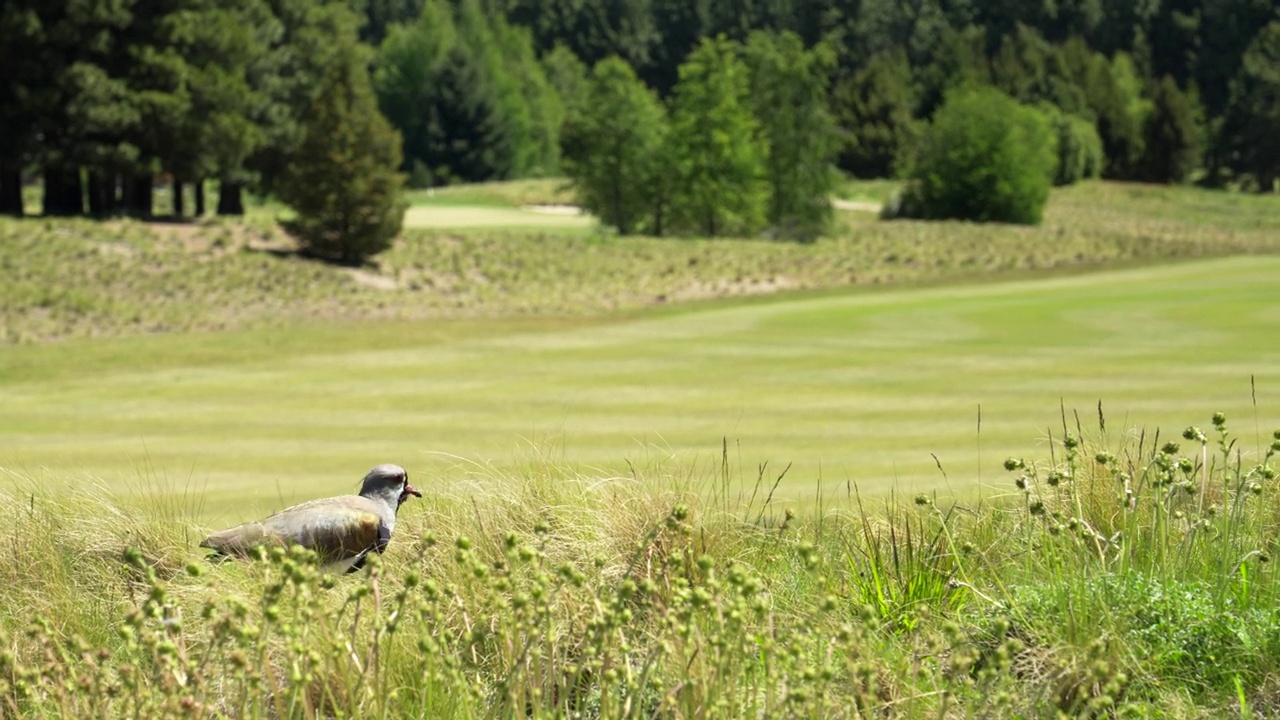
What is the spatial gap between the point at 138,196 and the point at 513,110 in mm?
57630

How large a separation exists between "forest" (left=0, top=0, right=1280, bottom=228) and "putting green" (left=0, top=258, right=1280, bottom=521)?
1370 centimetres

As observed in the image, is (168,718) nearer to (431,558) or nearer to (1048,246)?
(431,558)

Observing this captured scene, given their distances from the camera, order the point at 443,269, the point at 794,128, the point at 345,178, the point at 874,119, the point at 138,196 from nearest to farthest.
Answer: the point at 345,178
the point at 443,269
the point at 138,196
the point at 794,128
the point at 874,119

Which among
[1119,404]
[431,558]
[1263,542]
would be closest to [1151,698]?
[1263,542]

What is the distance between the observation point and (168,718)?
12.4ft

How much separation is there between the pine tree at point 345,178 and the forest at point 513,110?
0.08 meters

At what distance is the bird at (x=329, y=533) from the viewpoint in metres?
5.72

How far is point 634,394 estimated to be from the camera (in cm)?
1734

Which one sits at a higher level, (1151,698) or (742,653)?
(742,653)

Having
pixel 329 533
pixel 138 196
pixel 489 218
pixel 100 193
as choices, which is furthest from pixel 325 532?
pixel 489 218

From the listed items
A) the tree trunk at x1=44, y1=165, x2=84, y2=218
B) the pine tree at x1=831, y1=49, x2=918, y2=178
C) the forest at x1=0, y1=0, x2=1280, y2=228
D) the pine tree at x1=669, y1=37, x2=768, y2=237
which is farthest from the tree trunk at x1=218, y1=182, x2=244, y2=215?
the pine tree at x1=831, y1=49, x2=918, y2=178

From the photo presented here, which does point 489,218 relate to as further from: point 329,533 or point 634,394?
point 329,533

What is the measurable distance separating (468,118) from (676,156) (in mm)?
43563

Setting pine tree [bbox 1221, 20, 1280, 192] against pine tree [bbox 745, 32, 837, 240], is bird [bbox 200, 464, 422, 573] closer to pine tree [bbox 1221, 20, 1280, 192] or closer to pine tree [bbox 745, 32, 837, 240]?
pine tree [bbox 745, 32, 837, 240]
